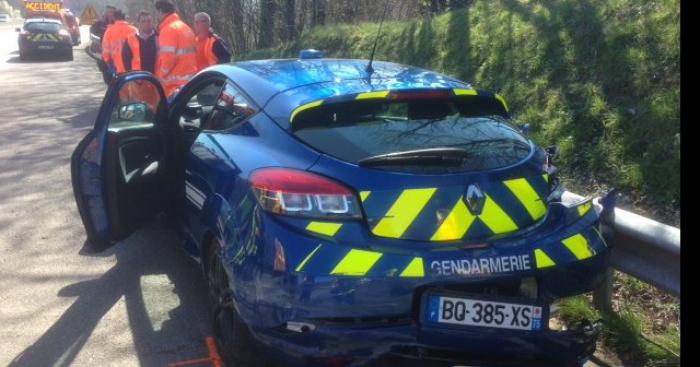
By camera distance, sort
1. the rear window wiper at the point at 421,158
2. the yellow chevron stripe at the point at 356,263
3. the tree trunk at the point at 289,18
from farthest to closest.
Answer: the tree trunk at the point at 289,18 → the rear window wiper at the point at 421,158 → the yellow chevron stripe at the point at 356,263

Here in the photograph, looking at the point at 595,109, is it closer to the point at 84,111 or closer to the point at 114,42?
the point at 114,42

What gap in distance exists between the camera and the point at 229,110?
176 inches

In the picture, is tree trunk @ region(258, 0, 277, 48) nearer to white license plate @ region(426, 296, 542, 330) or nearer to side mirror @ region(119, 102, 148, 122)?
side mirror @ region(119, 102, 148, 122)

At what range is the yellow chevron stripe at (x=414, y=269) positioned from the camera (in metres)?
3.18

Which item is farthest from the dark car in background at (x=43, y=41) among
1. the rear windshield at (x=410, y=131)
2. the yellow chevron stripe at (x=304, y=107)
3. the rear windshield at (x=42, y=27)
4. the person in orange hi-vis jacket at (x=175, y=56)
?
the rear windshield at (x=410, y=131)

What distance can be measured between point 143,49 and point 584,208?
8.02 metres

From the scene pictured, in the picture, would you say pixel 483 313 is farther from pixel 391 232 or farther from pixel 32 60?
pixel 32 60

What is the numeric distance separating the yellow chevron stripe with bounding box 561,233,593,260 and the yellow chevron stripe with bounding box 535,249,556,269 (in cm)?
15

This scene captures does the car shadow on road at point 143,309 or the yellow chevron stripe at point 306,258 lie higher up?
the yellow chevron stripe at point 306,258

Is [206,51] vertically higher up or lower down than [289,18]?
higher up

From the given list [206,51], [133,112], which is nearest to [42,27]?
[206,51]

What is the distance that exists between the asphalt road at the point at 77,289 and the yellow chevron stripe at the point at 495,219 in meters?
1.82

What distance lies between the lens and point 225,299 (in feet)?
12.9

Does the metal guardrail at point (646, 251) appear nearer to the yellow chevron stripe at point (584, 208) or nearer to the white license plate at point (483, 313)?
the yellow chevron stripe at point (584, 208)
